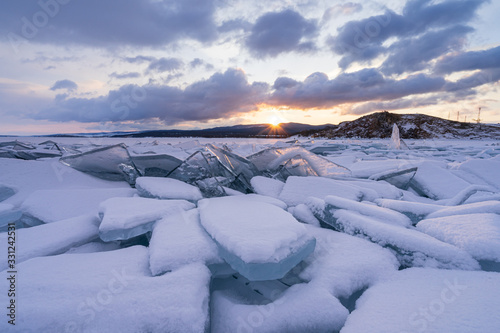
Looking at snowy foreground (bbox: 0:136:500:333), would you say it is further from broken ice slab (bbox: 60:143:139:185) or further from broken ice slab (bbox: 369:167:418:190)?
broken ice slab (bbox: 369:167:418:190)

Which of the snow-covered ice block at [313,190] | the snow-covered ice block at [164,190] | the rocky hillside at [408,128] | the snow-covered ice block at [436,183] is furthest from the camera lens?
the rocky hillside at [408,128]

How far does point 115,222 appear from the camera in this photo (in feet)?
3.74

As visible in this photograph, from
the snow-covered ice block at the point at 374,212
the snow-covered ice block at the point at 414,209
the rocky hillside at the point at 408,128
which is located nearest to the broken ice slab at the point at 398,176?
the snow-covered ice block at the point at 414,209

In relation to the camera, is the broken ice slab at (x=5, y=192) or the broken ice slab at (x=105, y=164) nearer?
the broken ice slab at (x=5, y=192)

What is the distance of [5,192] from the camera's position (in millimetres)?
1822

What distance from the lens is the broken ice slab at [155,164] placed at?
90.4 inches

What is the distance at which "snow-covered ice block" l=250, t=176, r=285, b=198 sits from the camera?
6.52ft

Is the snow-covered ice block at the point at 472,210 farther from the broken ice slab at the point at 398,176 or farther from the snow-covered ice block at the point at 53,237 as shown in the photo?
the snow-covered ice block at the point at 53,237

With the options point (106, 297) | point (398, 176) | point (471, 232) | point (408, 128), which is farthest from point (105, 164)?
point (408, 128)

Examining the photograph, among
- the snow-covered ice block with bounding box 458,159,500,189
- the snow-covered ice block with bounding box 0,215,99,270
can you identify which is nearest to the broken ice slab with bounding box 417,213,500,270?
the snow-covered ice block with bounding box 0,215,99,270

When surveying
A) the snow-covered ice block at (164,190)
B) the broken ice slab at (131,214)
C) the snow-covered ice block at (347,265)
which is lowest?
the snow-covered ice block at (347,265)

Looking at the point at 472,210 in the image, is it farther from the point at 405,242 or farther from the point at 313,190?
the point at 313,190

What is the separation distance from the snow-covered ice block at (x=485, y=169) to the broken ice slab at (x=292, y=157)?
64.7 inches

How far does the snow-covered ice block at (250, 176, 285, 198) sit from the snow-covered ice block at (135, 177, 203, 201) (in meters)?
0.55
